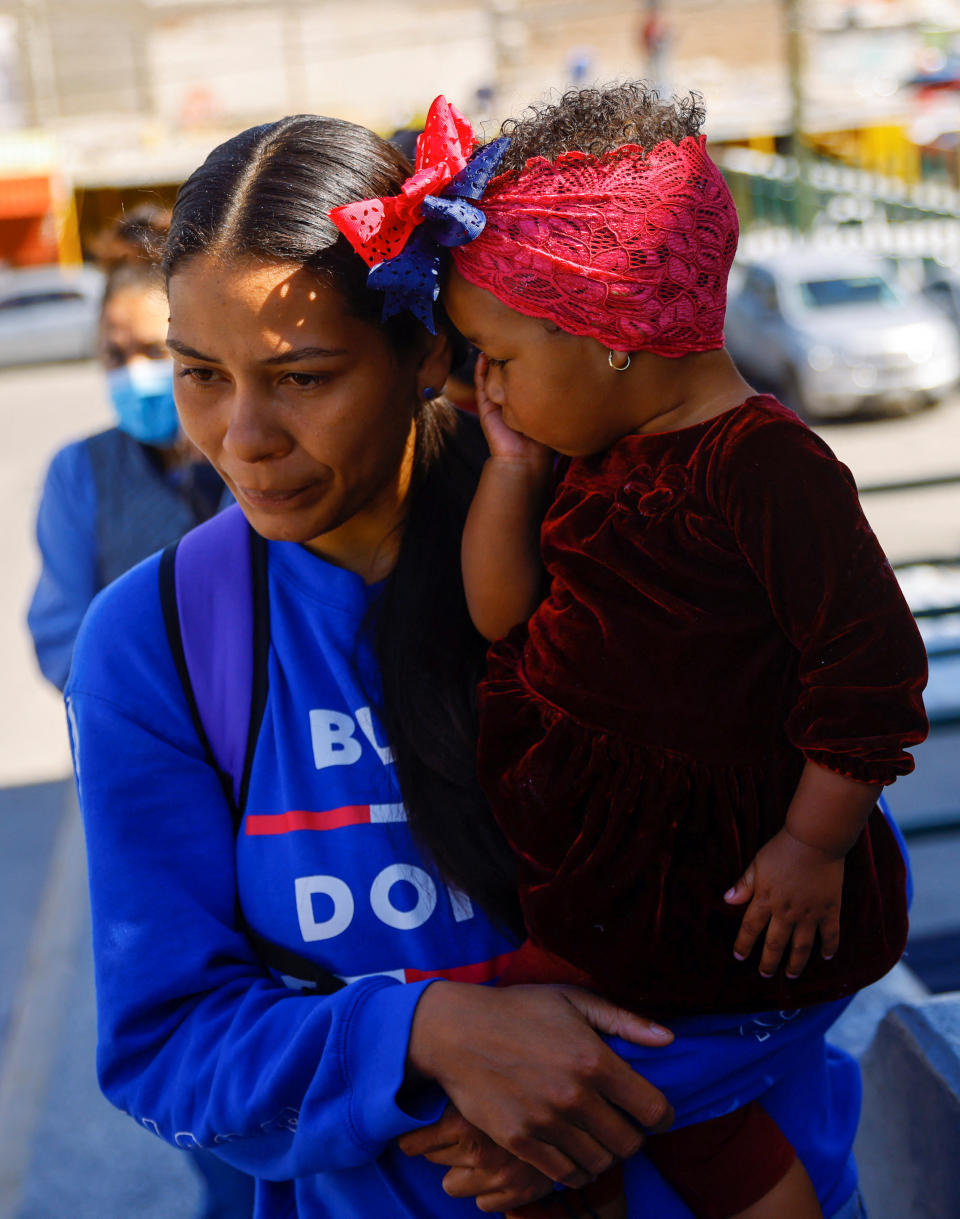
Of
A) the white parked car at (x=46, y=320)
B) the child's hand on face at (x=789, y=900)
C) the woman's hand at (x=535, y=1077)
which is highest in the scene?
the child's hand on face at (x=789, y=900)

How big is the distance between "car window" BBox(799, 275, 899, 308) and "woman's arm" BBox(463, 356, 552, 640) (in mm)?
11735

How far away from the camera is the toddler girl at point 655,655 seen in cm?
136

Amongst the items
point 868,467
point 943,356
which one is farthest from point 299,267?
point 943,356

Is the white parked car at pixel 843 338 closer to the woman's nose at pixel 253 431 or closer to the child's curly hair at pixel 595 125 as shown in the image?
the child's curly hair at pixel 595 125

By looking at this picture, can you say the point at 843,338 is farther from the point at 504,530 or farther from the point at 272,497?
the point at 272,497

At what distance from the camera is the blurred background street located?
3.40 m

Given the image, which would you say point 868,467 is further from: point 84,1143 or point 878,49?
point 878,49

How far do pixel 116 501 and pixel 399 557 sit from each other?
1.58 metres

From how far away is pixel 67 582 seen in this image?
3004 millimetres

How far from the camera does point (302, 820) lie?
1.41m

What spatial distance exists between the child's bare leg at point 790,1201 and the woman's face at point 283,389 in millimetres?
893

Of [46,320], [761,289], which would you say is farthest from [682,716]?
[46,320]

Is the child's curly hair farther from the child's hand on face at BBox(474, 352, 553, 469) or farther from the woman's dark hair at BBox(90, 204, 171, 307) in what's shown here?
the woman's dark hair at BBox(90, 204, 171, 307)

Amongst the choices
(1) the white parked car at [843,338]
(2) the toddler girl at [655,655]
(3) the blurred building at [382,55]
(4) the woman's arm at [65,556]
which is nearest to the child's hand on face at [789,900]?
(2) the toddler girl at [655,655]
